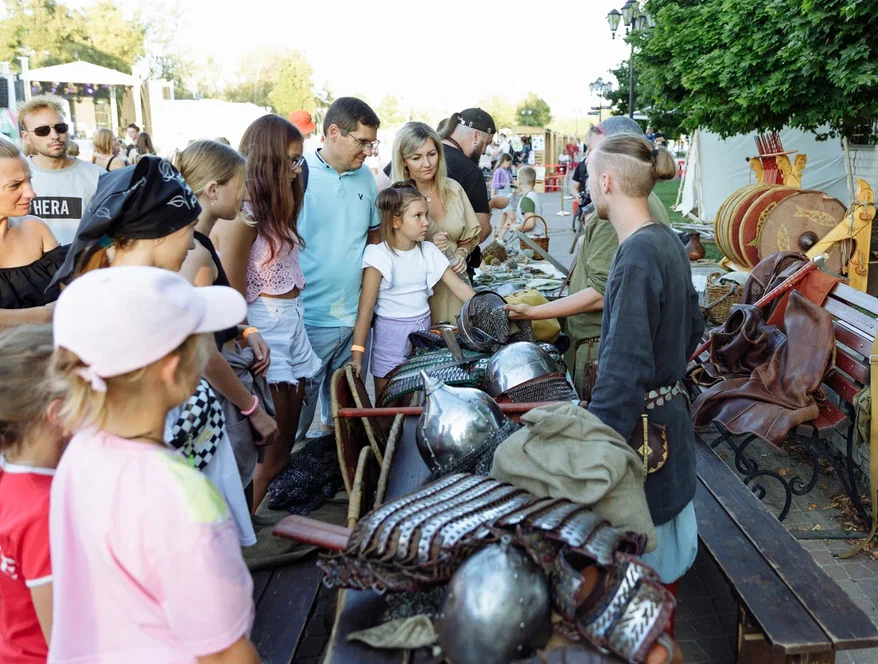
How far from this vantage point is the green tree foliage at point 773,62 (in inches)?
348

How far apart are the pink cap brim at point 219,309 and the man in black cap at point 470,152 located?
12.5 ft

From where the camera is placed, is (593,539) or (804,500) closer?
(593,539)

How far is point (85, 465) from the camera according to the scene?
1.42m

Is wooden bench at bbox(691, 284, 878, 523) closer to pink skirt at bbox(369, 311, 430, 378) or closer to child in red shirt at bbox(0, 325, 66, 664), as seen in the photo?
pink skirt at bbox(369, 311, 430, 378)

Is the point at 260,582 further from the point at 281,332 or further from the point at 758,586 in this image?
the point at 758,586

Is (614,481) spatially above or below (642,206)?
below

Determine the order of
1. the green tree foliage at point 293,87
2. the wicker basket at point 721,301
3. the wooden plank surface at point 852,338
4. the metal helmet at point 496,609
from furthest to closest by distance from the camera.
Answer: the green tree foliage at point 293,87 → the wicker basket at point 721,301 → the wooden plank surface at point 852,338 → the metal helmet at point 496,609

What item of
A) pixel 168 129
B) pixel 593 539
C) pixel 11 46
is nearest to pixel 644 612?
pixel 593 539

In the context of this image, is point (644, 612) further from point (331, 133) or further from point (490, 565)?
point (331, 133)

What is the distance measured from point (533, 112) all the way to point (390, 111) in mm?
19601

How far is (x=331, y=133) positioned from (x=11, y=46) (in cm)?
4104

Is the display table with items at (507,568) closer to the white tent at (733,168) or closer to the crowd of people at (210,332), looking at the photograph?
the crowd of people at (210,332)

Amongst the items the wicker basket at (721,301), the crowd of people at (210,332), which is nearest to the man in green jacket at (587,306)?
the crowd of people at (210,332)

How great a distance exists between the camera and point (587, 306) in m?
3.76
